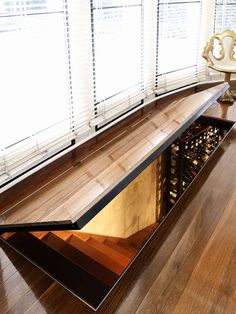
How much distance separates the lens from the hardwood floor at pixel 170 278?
1479 mm

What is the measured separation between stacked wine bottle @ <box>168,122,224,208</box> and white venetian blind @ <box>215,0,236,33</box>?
4.40 feet

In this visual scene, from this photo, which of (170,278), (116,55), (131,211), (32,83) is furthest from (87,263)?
(116,55)

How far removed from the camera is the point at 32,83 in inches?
81.3

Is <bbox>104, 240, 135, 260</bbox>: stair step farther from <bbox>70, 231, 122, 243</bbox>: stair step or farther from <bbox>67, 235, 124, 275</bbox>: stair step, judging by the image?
<bbox>67, 235, 124, 275</bbox>: stair step

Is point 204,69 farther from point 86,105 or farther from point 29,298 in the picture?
point 29,298

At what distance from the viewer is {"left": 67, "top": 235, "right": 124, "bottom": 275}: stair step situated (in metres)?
2.33

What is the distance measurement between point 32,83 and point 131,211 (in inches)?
60.9

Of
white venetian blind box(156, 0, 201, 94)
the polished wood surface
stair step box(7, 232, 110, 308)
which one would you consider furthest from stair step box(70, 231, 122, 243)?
white venetian blind box(156, 0, 201, 94)

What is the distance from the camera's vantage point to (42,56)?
2.10 meters

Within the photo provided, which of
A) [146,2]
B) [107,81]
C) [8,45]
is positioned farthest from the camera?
[146,2]

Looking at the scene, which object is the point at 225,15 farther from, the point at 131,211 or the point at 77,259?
the point at 77,259

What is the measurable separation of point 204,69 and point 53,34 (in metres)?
2.27

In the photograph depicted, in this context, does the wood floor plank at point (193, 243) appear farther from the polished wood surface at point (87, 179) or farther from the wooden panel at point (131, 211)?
the wooden panel at point (131, 211)

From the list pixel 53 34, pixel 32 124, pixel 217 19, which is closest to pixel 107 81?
pixel 53 34
